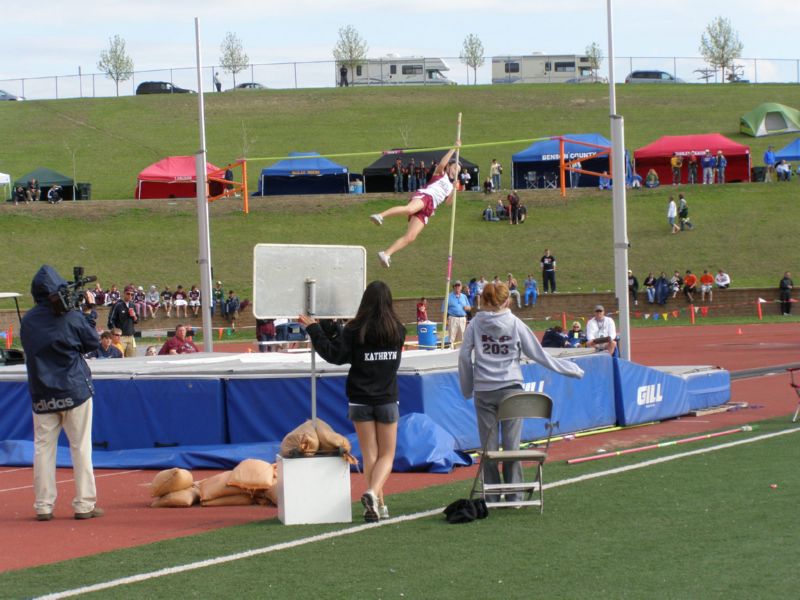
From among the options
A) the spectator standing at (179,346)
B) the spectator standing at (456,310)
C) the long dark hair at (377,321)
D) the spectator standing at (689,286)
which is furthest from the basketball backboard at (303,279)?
the spectator standing at (689,286)

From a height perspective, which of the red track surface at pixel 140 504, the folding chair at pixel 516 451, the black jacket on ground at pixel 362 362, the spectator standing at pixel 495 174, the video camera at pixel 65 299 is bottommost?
the red track surface at pixel 140 504

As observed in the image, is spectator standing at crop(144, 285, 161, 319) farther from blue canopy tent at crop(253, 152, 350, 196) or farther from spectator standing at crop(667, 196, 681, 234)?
spectator standing at crop(667, 196, 681, 234)

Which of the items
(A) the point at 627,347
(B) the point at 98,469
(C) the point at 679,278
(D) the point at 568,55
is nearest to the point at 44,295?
(B) the point at 98,469

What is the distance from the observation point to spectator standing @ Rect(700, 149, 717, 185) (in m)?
47.0

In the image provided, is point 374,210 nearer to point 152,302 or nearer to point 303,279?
point 152,302

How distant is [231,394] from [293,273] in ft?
15.8

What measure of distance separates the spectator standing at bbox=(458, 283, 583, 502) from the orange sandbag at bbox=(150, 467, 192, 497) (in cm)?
257

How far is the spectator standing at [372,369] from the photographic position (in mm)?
8148

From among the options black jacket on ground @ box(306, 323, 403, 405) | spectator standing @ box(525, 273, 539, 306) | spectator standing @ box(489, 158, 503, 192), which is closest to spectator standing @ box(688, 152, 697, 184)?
spectator standing @ box(489, 158, 503, 192)

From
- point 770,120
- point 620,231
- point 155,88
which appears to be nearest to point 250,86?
point 155,88

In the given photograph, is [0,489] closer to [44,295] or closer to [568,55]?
[44,295]

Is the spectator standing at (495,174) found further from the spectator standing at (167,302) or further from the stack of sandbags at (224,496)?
the stack of sandbags at (224,496)

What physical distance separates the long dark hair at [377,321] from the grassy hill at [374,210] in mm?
29272

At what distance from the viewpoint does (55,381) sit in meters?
8.68
